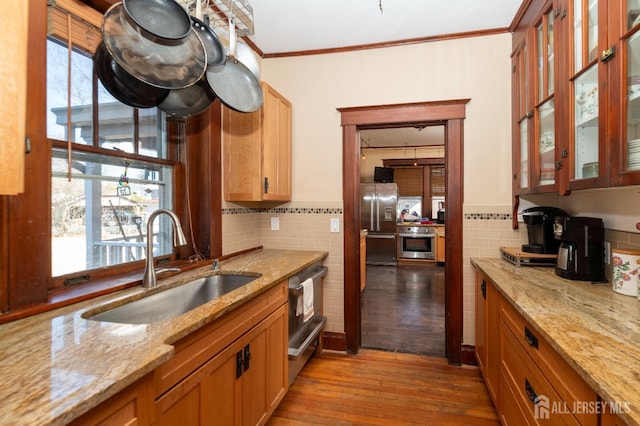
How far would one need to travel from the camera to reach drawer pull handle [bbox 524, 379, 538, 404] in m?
1.20

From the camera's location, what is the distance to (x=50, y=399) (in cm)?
65

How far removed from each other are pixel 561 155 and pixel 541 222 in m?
0.59

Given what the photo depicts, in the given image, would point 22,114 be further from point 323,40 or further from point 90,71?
point 323,40

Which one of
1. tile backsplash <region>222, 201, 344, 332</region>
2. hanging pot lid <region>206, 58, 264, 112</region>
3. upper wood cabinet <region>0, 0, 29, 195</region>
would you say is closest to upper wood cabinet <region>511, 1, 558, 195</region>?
tile backsplash <region>222, 201, 344, 332</region>

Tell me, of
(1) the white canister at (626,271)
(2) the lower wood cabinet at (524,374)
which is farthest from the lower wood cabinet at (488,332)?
(1) the white canister at (626,271)

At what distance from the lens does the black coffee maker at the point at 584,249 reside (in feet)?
5.25

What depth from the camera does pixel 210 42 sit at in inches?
63.1

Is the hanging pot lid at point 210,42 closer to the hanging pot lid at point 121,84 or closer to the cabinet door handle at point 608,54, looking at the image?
the hanging pot lid at point 121,84

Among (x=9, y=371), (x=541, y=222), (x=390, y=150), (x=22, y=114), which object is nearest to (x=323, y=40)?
(x=541, y=222)

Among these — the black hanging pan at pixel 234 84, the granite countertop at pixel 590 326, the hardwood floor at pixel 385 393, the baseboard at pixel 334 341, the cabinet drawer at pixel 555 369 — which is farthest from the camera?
the baseboard at pixel 334 341

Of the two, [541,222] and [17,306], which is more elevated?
[541,222]

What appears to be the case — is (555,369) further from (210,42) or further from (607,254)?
(210,42)

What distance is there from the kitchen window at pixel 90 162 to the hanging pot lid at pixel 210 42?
48 centimetres

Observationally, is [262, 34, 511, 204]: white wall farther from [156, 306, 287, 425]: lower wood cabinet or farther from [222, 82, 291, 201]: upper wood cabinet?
[156, 306, 287, 425]: lower wood cabinet
